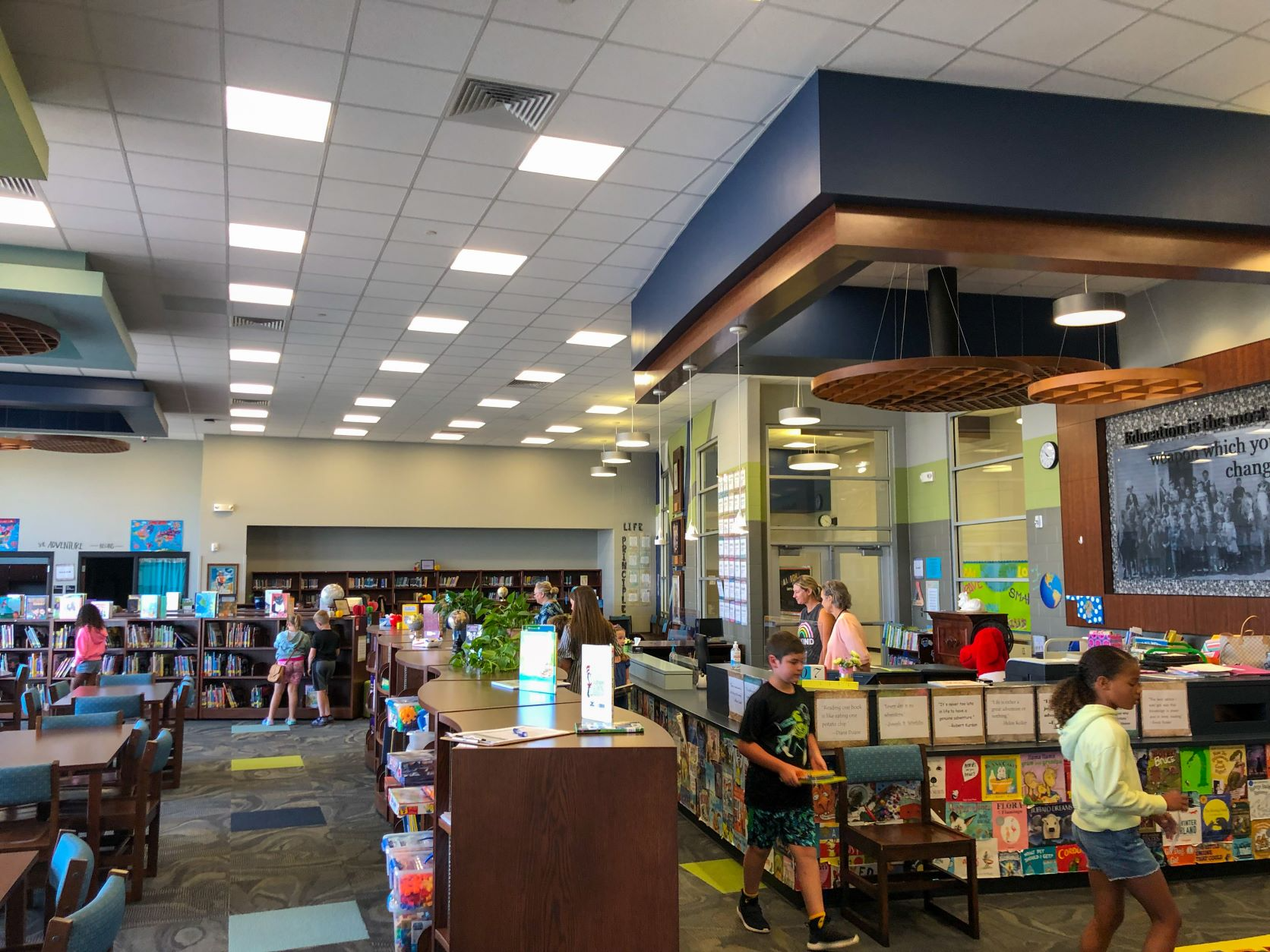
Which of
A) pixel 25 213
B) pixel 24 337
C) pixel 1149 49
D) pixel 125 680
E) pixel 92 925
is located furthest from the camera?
pixel 125 680

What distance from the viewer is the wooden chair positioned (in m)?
4.39

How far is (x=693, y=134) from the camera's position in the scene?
17.2 ft

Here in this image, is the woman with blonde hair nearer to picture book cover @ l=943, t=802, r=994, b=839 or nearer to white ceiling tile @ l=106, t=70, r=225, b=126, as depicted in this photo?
picture book cover @ l=943, t=802, r=994, b=839

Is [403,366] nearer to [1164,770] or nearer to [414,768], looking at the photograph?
[414,768]

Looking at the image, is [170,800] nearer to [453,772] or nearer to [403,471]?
[453,772]

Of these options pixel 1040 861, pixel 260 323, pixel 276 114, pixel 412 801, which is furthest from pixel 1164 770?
→ pixel 260 323

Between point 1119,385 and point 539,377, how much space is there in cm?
735

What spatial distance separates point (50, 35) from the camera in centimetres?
428

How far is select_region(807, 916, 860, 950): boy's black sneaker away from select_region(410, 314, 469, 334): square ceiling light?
6.50 meters

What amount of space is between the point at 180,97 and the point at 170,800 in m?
5.46

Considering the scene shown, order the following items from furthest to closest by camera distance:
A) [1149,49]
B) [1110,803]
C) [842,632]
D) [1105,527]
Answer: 1. [1105,527]
2. [842,632]
3. [1149,49]
4. [1110,803]

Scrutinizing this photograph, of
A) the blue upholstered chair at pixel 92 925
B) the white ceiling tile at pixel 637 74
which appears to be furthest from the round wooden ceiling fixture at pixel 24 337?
the blue upholstered chair at pixel 92 925

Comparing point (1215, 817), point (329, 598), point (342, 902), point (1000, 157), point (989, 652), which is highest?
point (1000, 157)

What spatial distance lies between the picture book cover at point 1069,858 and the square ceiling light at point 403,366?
8286 millimetres
